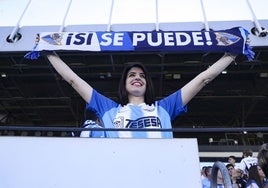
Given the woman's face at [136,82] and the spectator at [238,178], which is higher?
the woman's face at [136,82]

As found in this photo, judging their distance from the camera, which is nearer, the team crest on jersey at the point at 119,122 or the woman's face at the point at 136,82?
the team crest on jersey at the point at 119,122

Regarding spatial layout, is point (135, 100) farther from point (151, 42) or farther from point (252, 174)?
point (252, 174)

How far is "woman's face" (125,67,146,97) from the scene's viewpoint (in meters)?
2.51

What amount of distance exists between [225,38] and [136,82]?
892mm

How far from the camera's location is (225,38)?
9.30ft

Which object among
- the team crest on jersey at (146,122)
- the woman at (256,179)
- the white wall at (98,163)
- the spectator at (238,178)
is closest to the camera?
the white wall at (98,163)

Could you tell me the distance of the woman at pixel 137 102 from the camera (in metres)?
2.36

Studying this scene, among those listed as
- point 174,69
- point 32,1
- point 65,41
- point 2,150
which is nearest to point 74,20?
point 32,1

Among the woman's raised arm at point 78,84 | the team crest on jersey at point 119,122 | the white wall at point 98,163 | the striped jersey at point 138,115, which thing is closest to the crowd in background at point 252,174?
→ the white wall at point 98,163

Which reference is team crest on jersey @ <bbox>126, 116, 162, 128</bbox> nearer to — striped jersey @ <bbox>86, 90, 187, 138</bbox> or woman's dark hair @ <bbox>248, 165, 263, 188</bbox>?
striped jersey @ <bbox>86, 90, 187, 138</bbox>

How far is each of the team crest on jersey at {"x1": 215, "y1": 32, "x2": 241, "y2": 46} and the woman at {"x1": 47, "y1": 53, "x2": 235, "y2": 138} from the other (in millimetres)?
200

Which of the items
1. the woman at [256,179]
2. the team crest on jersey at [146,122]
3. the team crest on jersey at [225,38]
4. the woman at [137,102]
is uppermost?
the team crest on jersey at [225,38]

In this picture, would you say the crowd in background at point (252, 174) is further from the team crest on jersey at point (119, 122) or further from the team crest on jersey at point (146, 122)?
the team crest on jersey at point (119, 122)

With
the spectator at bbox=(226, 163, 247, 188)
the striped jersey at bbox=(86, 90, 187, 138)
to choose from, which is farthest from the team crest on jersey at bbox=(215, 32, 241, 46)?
the spectator at bbox=(226, 163, 247, 188)
